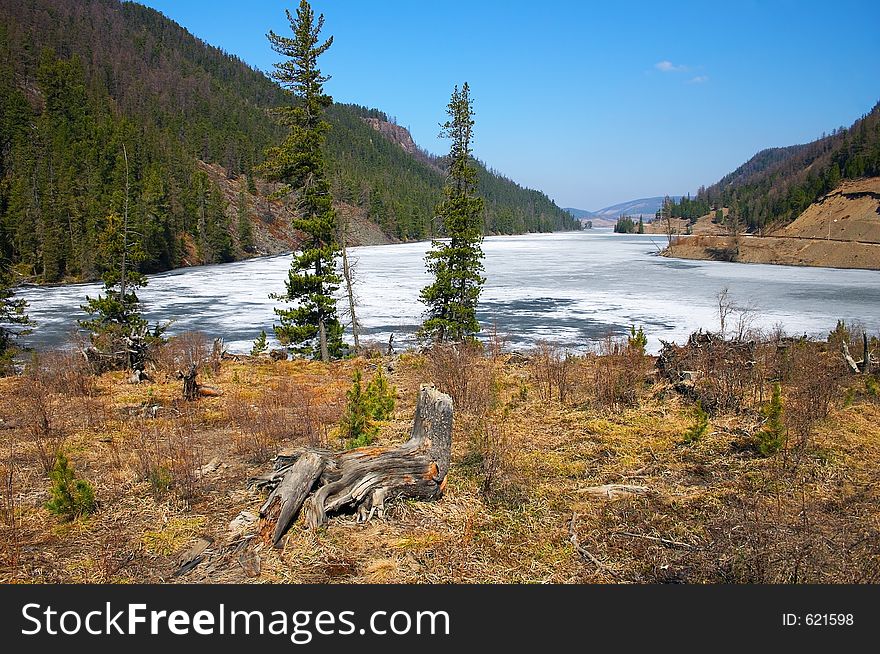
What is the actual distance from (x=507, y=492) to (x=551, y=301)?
3008cm

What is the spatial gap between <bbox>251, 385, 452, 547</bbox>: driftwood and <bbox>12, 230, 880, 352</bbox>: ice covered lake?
618 inches

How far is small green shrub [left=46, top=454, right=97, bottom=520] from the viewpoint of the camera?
5.36 m

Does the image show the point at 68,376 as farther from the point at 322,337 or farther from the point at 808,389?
the point at 808,389

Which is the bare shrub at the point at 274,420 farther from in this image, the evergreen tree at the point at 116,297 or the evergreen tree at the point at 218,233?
the evergreen tree at the point at 218,233

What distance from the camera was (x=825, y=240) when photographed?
2532 inches

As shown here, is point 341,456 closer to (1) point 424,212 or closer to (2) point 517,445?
(2) point 517,445

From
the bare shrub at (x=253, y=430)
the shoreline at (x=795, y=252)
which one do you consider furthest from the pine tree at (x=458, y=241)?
the shoreline at (x=795, y=252)

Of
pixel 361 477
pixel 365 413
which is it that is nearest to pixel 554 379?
pixel 365 413

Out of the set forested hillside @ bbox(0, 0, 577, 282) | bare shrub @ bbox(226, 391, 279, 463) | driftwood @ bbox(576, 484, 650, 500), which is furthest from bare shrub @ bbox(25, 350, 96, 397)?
driftwood @ bbox(576, 484, 650, 500)

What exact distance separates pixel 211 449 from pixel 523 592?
5396mm

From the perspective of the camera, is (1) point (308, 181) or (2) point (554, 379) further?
(1) point (308, 181)

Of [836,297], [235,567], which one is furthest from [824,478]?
[836,297]

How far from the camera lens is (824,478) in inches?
233

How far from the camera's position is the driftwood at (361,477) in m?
5.05
